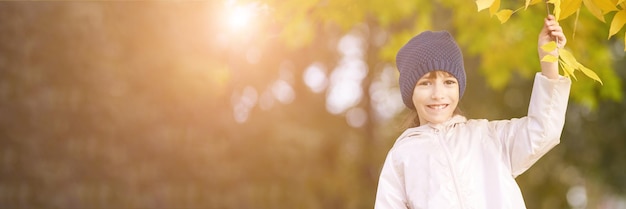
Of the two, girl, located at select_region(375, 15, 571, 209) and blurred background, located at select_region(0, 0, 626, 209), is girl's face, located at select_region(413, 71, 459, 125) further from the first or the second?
blurred background, located at select_region(0, 0, 626, 209)

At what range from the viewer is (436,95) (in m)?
3.13

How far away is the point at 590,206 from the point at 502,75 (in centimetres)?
1051

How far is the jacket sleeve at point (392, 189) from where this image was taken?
3.14 metres

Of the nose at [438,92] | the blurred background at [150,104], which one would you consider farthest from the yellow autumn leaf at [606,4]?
the blurred background at [150,104]

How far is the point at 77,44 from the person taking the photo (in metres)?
8.38

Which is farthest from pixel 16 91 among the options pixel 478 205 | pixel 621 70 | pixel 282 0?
pixel 621 70

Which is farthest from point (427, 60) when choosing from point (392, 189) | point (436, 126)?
point (392, 189)

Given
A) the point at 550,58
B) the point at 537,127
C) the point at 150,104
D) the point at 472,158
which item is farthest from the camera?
the point at 150,104

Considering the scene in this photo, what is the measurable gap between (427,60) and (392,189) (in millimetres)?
516

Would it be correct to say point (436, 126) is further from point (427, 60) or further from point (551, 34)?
point (551, 34)

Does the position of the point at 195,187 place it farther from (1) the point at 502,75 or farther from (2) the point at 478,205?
(2) the point at 478,205

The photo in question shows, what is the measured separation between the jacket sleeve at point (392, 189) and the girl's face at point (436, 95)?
0.24 metres

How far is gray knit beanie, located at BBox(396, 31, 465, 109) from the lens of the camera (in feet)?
10.4

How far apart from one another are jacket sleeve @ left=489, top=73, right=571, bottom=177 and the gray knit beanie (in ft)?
0.91
